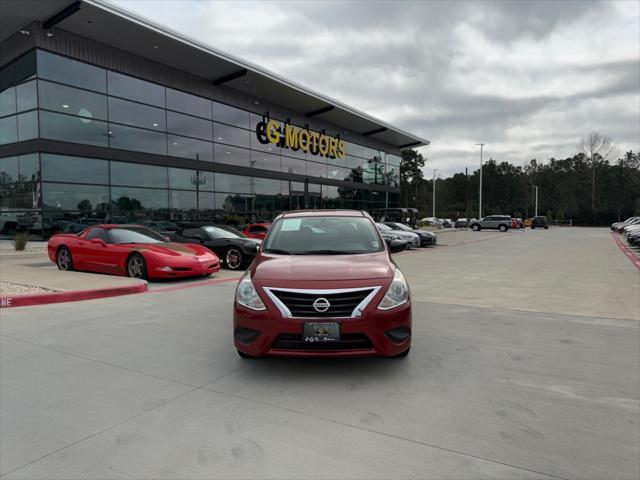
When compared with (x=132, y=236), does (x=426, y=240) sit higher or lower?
lower

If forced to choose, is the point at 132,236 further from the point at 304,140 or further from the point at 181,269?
the point at 304,140

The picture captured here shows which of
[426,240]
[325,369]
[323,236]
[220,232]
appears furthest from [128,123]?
[325,369]

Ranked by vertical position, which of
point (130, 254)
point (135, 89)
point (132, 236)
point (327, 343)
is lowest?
point (327, 343)

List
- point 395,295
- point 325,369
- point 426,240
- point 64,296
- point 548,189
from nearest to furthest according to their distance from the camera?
point 395,295
point 325,369
point 64,296
point 426,240
point 548,189

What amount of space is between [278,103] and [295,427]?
3146 centimetres

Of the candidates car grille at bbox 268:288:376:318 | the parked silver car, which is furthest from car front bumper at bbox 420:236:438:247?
car grille at bbox 268:288:376:318

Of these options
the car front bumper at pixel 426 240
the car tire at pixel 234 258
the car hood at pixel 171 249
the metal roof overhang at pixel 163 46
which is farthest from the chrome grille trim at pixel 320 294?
the car front bumper at pixel 426 240

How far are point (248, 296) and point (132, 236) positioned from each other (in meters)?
7.65

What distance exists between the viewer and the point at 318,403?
11.1 ft

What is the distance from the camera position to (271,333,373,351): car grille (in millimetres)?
3668

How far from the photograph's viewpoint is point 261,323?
3.75m

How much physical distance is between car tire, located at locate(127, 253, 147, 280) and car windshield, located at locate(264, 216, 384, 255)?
17.5 ft

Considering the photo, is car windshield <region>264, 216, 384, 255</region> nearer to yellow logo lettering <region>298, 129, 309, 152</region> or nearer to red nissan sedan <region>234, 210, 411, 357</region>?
red nissan sedan <region>234, 210, 411, 357</region>

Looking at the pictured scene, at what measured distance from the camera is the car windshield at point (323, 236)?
4918mm
